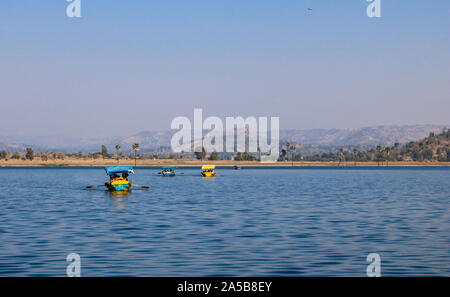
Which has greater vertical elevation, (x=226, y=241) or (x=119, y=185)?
(x=119, y=185)

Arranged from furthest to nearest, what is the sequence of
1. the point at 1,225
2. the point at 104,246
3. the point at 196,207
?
the point at 196,207
the point at 1,225
the point at 104,246

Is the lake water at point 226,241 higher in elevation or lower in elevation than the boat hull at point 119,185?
lower

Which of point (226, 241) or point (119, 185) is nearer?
point (226, 241)

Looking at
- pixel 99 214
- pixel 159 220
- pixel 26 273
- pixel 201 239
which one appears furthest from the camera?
pixel 99 214

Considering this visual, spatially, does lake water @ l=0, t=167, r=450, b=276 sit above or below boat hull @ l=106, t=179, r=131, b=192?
below

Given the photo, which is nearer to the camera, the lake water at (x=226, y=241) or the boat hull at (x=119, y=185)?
the lake water at (x=226, y=241)

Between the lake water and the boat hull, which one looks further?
the boat hull

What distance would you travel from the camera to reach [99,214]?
61.5 meters
